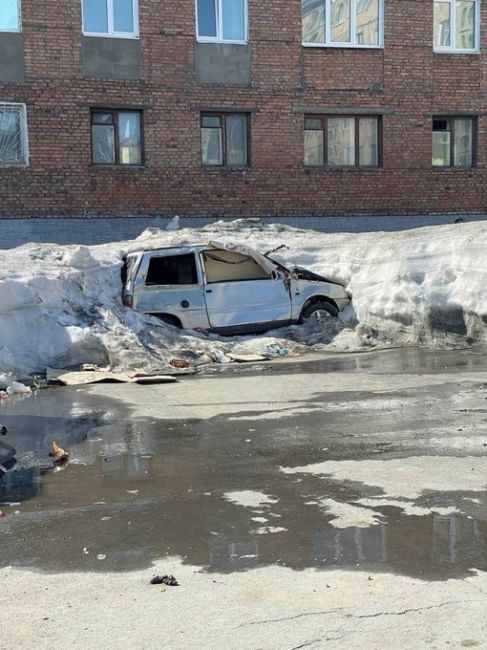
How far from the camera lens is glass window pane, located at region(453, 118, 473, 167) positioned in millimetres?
20266

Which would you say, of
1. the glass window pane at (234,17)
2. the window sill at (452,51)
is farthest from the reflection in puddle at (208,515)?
the window sill at (452,51)

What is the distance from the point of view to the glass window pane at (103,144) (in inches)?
710

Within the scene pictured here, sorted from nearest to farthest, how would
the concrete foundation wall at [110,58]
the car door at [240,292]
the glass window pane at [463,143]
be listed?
the car door at [240,292]
the concrete foundation wall at [110,58]
the glass window pane at [463,143]

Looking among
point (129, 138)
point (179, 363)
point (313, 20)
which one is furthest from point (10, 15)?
point (179, 363)

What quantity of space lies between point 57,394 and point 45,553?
5.66 metres

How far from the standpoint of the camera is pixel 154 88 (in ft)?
58.9

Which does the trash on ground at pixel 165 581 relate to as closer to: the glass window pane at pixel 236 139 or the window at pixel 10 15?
the glass window pane at pixel 236 139

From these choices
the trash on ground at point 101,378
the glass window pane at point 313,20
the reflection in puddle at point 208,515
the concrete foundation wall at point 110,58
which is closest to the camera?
the reflection in puddle at point 208,515

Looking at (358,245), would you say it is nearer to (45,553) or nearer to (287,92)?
(287,92)

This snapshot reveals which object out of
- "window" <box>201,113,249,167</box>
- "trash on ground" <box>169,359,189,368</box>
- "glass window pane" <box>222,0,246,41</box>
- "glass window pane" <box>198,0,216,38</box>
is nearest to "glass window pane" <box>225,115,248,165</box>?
"window" <box>201,113,249,167</box>

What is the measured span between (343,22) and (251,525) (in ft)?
55.8

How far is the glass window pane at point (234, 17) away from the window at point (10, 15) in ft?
15.2

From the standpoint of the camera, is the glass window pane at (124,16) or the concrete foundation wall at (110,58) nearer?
the concrete foundation wall at (110,58)

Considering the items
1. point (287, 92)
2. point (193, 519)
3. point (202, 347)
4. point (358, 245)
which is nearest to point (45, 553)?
point (193, 519)
